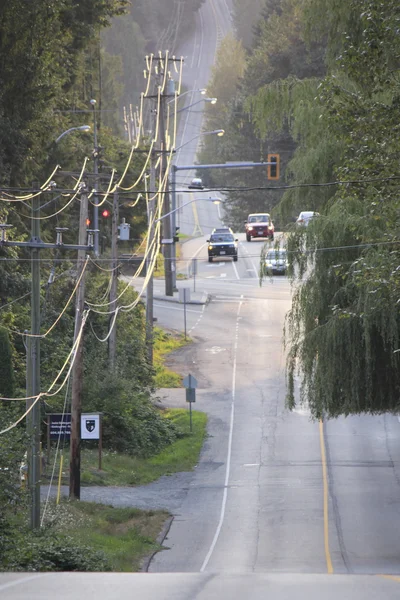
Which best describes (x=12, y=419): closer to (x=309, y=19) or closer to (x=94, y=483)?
(x=94, y=483)


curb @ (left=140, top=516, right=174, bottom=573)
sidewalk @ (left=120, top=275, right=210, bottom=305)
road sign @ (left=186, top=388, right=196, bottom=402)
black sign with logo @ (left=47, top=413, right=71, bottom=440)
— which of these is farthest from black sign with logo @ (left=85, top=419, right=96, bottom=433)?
sidewalk @ (left=120, top=275, right=210, bottom=305)

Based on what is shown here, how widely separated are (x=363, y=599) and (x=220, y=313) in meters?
45.7

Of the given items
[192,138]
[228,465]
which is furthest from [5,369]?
[192,138]

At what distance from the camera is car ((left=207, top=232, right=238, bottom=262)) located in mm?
65062

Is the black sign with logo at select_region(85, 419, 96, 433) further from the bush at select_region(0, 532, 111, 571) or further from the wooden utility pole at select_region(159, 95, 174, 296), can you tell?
the wooden utility pole at select_region(159, 95, 174, 296)

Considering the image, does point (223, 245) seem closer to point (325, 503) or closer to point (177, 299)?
point (177, 299)

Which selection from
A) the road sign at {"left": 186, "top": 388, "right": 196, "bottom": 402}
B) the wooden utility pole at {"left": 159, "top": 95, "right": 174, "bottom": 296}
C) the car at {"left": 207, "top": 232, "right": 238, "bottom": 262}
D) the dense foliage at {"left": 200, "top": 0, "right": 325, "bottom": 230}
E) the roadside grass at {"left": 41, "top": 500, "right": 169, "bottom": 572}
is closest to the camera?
the roadside grass at {"left": 41, "top": 500, "right": 169, "bottom": 572}

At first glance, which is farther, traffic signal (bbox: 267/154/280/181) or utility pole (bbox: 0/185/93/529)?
traffic signal (bbox: 267/154/280/181)

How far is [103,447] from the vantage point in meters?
32.8

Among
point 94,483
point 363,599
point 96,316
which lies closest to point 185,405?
point 96,316

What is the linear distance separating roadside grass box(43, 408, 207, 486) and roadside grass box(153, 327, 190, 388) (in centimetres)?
537

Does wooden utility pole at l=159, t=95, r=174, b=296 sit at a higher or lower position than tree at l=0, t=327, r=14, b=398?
higher

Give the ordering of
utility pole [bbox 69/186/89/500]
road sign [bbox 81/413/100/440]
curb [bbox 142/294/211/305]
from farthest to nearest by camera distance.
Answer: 1. curb [bbox 142/294/211/305]
2. road sign [bbox 81/413/100/440]
3. utility pole [bbox 69/186/89/500]

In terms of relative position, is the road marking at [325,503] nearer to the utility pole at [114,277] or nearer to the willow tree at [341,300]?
the willow tree at [341,300]
